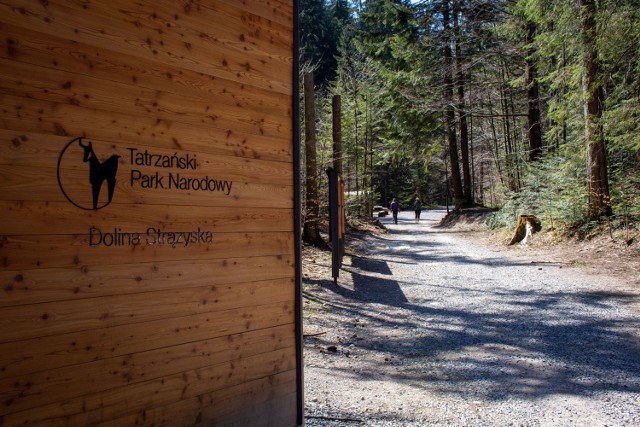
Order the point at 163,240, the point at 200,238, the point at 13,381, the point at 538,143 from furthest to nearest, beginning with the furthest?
the point at 538,143 < the point at 200,238 < the point at 163,240 < the point at 13,381

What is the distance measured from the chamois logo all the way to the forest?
10.4m

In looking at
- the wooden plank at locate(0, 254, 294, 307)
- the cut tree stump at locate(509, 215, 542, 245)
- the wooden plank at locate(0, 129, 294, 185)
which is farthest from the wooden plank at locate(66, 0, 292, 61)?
the cut tree stump at locate(509, 215, 542, 245)

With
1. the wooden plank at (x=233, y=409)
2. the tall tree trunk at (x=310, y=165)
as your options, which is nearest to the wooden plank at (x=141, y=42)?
the wooden plank at (x=233, y=409)

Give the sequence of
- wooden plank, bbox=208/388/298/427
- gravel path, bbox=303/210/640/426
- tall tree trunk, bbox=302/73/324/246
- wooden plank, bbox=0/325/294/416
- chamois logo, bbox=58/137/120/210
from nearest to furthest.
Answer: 1. wooden plank, bbox=0/325/294/416
2. chamois logo, bbox=58/137/120/210
3. wooden plank, bbox=208/388/298/427
4. gravel path, bbox=303/210/640/426
5. tall tree trunk, bbox=302/73/324/246

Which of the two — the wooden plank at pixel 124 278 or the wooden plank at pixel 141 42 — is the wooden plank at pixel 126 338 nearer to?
the wooden plank at pixel 124 278

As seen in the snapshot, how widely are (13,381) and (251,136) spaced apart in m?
1.96

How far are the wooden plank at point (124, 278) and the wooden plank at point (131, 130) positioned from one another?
0.68 m

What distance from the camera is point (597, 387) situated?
13.9 feet

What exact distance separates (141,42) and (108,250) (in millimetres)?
1192

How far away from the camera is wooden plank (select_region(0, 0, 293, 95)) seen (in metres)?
2.25

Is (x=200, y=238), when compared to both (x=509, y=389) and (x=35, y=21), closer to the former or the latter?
(x=35, y=21)

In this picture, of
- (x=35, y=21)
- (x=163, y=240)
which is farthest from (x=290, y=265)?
(x=35, y=21)

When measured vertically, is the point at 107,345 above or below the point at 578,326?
above

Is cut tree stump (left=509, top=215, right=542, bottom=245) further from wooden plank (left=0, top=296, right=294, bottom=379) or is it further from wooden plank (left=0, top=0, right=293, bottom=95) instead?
wooden plank (left=0, top=296, right=294, bottom=379)
